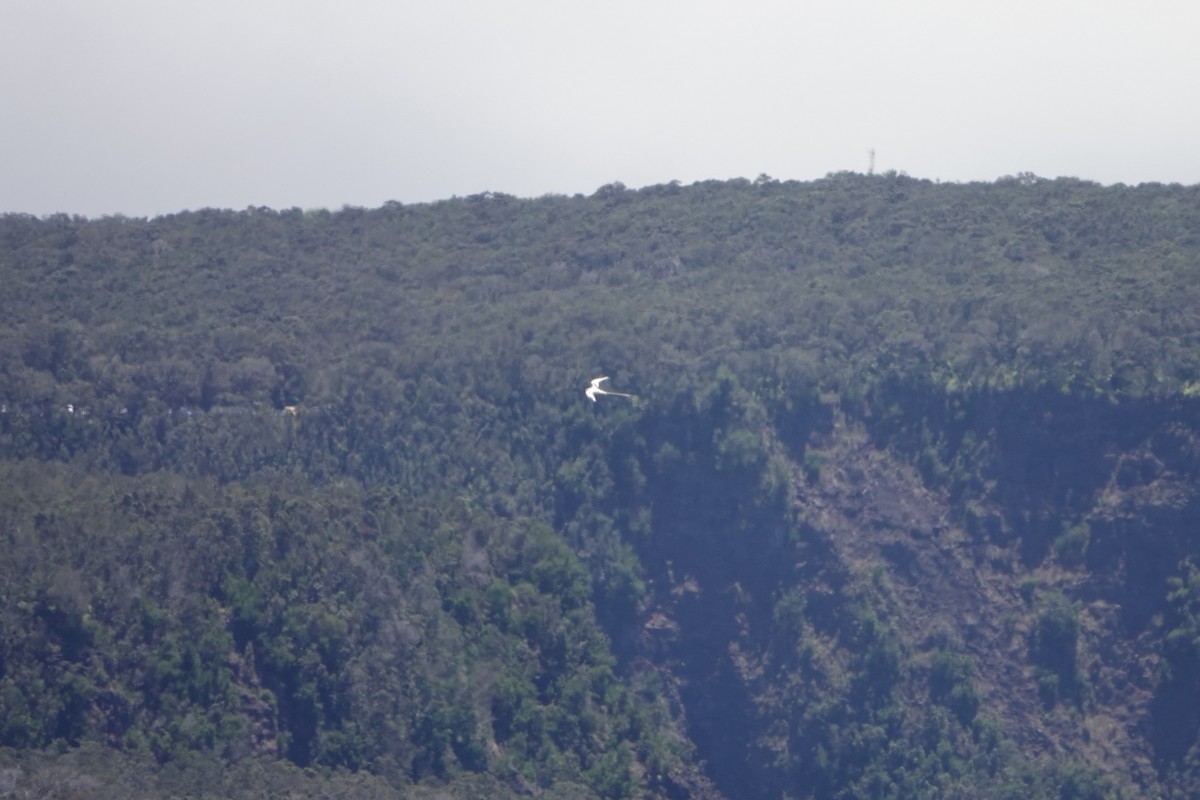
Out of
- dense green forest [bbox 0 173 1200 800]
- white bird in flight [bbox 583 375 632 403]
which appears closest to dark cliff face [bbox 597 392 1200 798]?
dense green forest [bbox 0 173 1200 800]

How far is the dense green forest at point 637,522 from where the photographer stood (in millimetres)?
41969

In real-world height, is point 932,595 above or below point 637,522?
below

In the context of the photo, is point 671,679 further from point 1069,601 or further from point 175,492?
point 175,492

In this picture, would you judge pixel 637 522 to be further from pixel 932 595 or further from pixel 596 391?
pixel 932 595

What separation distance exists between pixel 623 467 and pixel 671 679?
6389mm

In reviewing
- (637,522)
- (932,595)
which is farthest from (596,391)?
(932,595)

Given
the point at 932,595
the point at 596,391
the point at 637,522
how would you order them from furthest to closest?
the point at 596,391 < the point at 637,522 < the point at 932,595

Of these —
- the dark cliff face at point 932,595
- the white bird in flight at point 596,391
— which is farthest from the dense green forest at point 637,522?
the white bird in flight at point 596,391

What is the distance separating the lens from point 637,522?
52.3 meters

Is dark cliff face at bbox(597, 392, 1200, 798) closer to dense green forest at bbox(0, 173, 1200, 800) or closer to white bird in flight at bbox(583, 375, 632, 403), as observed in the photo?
dense green forest at bbox(0, 173, 1200, 800)

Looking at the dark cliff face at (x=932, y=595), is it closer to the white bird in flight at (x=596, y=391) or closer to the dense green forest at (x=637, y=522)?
the dense green forest at (x=637, y=522)

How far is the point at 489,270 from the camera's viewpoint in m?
64.0

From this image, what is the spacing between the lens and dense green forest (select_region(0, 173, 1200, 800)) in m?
42.0

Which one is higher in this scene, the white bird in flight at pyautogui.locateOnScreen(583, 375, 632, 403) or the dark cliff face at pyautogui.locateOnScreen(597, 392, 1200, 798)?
the white bird in flight at pyautogui.locateOnScreen(583, 375, 632, 403)
